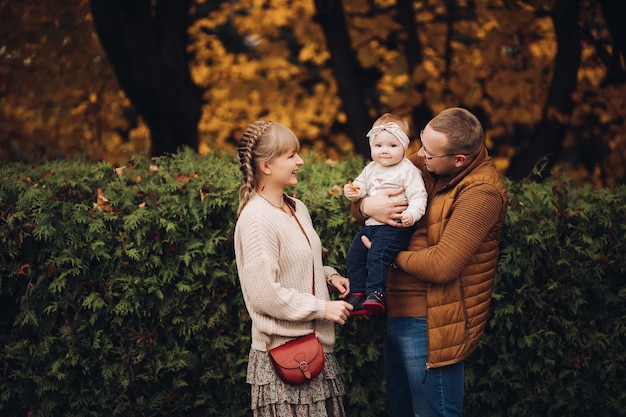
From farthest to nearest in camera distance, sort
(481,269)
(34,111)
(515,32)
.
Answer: (34,111), (515,32), (481,269)

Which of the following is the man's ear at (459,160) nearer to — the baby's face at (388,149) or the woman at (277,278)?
the baby's face at (388,149)

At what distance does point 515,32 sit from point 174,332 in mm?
5737

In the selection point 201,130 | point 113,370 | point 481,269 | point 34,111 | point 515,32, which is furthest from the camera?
point 201,130

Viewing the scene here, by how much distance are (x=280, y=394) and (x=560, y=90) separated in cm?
568

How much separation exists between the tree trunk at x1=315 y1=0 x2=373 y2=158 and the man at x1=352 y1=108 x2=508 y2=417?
483cm

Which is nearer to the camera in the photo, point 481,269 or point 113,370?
point 481,269

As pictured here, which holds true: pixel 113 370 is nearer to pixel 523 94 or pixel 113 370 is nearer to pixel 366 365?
pixel 366 365

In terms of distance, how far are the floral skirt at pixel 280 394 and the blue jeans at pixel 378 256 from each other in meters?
0.52

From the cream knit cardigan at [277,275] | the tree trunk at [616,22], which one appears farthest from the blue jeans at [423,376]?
the tree trunk at [616,22]

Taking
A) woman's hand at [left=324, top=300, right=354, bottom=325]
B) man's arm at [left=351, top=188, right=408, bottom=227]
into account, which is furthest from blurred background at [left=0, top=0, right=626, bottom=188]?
woman's hand at [left=324, top=300, right=354, bottom=325]

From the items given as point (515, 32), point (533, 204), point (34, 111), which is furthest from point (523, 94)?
point (34, 111)

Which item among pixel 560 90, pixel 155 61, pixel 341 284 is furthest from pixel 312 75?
pixel 341 284

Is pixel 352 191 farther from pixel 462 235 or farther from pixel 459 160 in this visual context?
pixel 462 235

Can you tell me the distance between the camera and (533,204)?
15.1 ft
